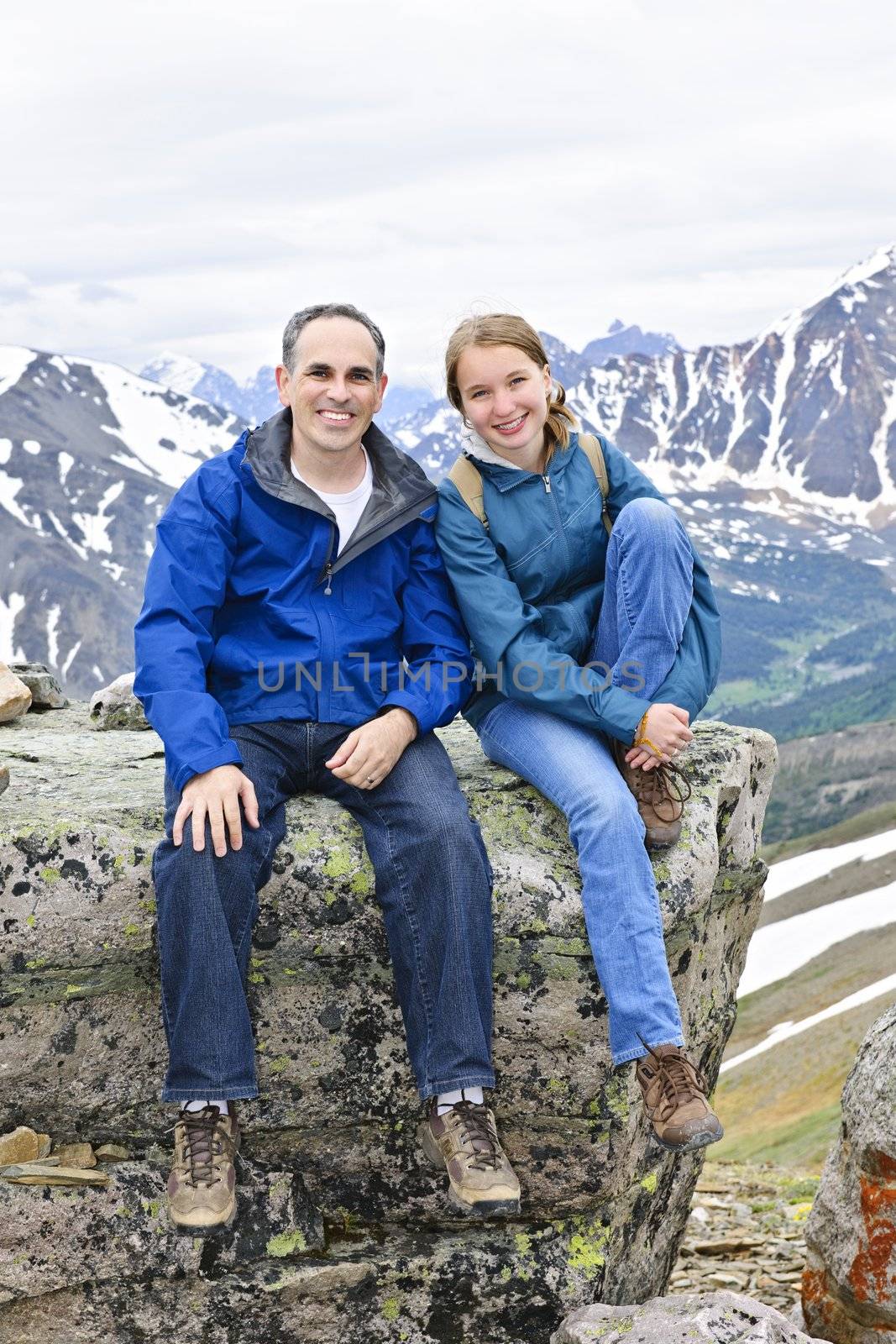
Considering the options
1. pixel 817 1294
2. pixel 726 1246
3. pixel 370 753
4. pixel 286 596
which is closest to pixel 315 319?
pixel 286 596

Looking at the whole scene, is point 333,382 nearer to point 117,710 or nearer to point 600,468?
point 600,468

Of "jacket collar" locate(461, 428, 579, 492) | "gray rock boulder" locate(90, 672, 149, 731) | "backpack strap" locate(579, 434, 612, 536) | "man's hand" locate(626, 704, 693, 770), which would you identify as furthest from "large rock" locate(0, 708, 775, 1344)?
"gray rock boulder" locate(90, 672, 149, 731)

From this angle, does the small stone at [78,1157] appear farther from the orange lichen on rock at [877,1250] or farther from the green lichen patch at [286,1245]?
the orange lichen on rock at [877,1250]

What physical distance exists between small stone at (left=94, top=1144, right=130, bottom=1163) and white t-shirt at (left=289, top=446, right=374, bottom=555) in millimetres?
4271

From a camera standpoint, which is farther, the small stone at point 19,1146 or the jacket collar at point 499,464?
the jacket collar at point 499,464

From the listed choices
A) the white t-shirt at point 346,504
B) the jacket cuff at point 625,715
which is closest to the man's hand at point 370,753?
the white t-shirt at point 346,504

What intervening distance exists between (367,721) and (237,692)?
35.5 inches

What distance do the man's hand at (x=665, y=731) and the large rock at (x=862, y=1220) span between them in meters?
3.55

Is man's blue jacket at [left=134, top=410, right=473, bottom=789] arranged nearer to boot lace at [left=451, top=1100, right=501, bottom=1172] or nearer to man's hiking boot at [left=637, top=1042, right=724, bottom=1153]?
boot lace at [left=451, top=1100, right=501, bottom=1172]

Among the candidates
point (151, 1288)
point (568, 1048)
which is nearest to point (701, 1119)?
point (568, 1048)

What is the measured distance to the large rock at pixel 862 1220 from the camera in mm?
9680

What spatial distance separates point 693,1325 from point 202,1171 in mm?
3068

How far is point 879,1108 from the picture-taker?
9852mm

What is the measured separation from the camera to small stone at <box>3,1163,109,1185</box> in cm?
809
